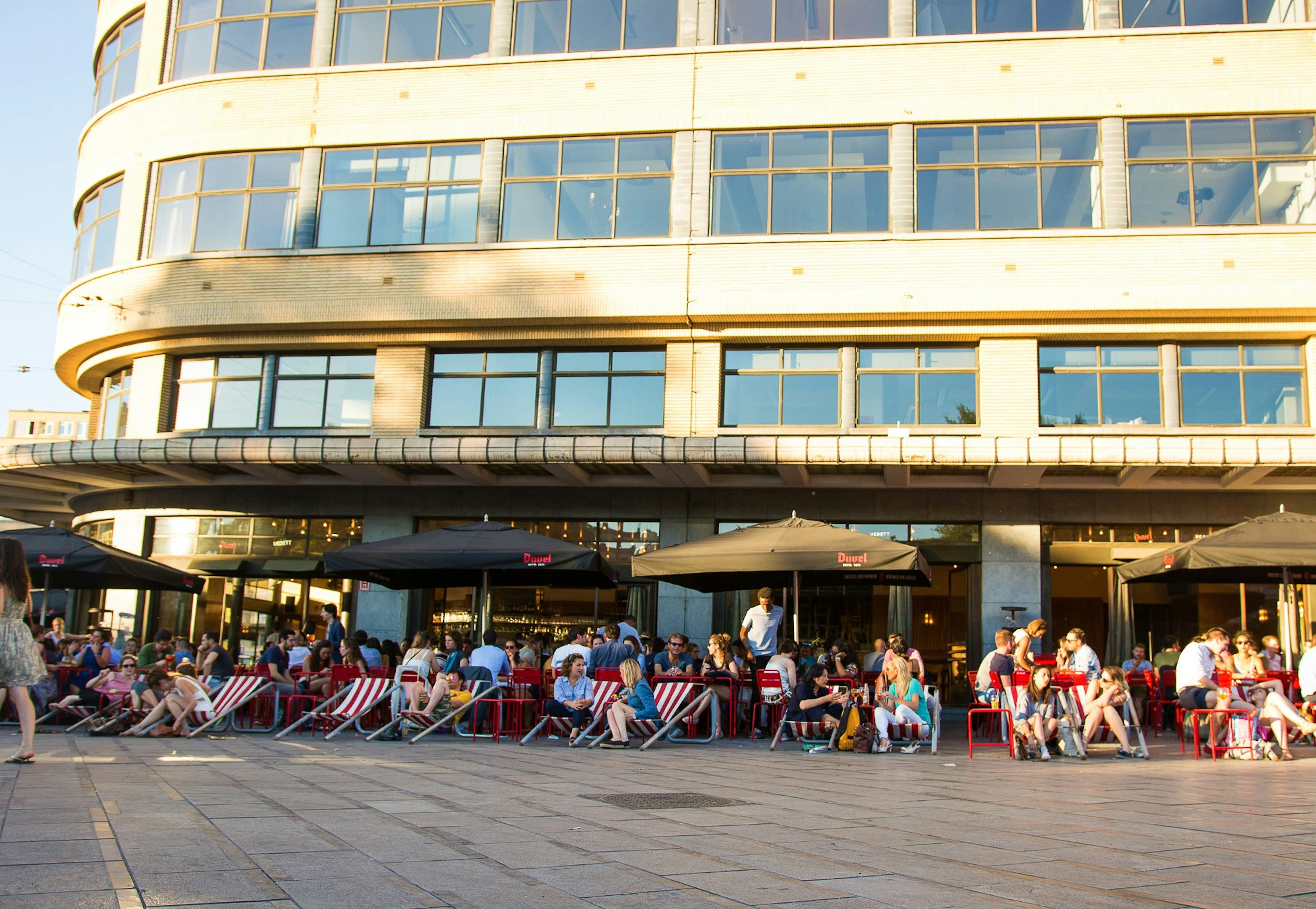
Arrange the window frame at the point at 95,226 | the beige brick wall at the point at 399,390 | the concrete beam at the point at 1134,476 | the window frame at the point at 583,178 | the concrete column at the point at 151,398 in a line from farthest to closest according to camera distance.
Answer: the window frame at the point at 95,226, the concrete column at the point at 151,398, the beige brick wall at the point at 399,390, the window frame at the point at 583,178, the concrete beam at the point at 1134,476

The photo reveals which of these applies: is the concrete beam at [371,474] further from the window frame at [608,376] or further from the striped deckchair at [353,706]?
the striped deckchair at [353,706]

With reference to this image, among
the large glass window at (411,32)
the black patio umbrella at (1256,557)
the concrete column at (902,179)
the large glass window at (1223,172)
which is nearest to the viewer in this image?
the black patio umbrella at (1256,557)

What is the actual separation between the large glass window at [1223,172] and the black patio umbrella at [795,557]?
29.5 ft

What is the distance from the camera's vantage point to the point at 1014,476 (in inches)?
736

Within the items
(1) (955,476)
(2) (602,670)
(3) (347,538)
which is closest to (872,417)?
(1) (955,476)

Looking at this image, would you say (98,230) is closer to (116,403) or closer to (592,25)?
(116,403)

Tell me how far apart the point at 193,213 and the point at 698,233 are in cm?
1023

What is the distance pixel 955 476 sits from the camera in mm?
19344

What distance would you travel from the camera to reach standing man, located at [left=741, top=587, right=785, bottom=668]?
15.2 m

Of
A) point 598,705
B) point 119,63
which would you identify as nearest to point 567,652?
point 598,705

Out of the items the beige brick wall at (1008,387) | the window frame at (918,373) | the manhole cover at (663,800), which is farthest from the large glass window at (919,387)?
the manhole cover at (663,800)

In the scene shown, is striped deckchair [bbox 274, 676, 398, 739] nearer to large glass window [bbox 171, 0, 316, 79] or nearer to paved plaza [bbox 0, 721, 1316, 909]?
paved plaza [bbox 0, 721, 1316, 909]

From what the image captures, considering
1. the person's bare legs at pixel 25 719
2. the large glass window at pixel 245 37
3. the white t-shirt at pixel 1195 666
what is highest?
the large glass window at pixel 245 37

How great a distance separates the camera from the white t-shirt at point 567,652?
15.7 m
